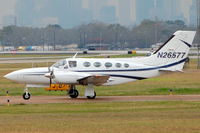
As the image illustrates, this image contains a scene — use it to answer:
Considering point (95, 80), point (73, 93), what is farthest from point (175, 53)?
point (73, 93)

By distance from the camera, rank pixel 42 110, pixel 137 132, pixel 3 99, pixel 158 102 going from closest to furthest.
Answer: pixel 137 132
pixel 42 110
pixel 158 102
pixel 3 99

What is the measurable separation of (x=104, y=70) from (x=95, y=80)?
3.53 ft

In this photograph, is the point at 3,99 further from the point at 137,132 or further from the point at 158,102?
the point at 137,132

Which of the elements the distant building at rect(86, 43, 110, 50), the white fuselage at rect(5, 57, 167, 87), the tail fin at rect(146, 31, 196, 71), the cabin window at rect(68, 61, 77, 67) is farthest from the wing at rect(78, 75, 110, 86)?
the distant building at rect(86, 43, 110, 50)

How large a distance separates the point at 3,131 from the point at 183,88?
24.8 m

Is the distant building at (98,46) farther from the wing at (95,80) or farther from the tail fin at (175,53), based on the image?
the wing at (95,80)

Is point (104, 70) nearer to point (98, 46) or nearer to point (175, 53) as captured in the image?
point (175, 53)

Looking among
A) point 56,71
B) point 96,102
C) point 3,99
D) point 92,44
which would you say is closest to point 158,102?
point 96,102

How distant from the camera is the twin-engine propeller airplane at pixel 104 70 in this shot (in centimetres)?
4381

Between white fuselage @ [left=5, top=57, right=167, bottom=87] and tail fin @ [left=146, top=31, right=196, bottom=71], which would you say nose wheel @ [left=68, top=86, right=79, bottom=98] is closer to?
white fuselage @ [left=5, top=57, right=167, bottom=87]

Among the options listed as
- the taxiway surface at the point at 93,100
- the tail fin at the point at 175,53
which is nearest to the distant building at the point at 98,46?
the taxiway surface at the point at 93,100

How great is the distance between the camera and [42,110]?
37219 mm

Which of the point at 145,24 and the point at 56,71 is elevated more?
the point at 145,24

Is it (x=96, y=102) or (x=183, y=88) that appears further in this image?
(x=183, y=88)
